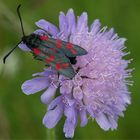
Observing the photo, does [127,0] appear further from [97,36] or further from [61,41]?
[61,41]

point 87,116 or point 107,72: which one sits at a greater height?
point 107,72

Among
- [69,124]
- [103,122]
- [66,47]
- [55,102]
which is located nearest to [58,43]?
[66,47]

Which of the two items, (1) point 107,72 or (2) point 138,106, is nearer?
(1) point 107,72

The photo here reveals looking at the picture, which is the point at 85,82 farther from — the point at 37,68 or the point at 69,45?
the point at 37,68

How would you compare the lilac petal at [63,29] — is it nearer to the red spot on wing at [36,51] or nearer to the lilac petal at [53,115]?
the red spot on wing at [36,51]

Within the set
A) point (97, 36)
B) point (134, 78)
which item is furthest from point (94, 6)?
point (97, 36)

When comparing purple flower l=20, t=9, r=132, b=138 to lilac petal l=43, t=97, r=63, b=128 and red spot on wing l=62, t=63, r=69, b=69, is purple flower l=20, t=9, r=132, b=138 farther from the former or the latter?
red spot on wing l=62, t=63, r=69, b=69

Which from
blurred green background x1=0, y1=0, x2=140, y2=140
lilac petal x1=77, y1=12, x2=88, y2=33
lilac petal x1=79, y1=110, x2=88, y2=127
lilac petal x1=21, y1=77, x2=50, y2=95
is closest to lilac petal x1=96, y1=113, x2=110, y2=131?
lilac petal x1=79, y1=110, x2=88, y2=127
